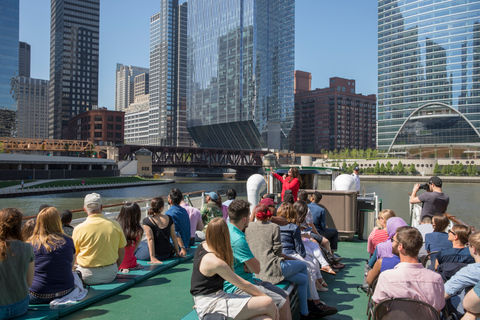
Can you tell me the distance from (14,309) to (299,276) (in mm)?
3916

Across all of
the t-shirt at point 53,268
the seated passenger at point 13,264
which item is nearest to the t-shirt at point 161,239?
the t-shirt at point 53,268

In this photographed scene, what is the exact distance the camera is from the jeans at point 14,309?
4.91 metres

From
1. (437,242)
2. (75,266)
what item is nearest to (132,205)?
(75,266)

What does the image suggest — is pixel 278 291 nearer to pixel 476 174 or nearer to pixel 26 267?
pixel 26 267

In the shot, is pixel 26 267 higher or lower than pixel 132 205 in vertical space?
lower

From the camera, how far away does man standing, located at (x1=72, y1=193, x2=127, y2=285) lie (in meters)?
6.41

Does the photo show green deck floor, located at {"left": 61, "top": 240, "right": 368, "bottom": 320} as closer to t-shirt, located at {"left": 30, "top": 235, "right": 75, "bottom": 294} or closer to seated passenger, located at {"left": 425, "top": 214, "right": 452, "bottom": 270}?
t-shirt, located at {"left": 30, "top": 235, "right": 75, "bottom": 294}

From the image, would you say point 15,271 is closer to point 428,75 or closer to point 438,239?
point 438,239

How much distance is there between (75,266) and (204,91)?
156817 mm

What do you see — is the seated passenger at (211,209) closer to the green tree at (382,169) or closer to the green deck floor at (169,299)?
the green deck floor at (169,299)

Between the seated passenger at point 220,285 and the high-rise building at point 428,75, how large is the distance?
5496 inches

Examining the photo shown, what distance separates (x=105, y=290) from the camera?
21.0 ft

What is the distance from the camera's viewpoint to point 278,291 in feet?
16.5

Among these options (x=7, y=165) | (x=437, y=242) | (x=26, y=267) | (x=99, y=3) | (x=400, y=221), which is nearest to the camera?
(x=26, y=267)
